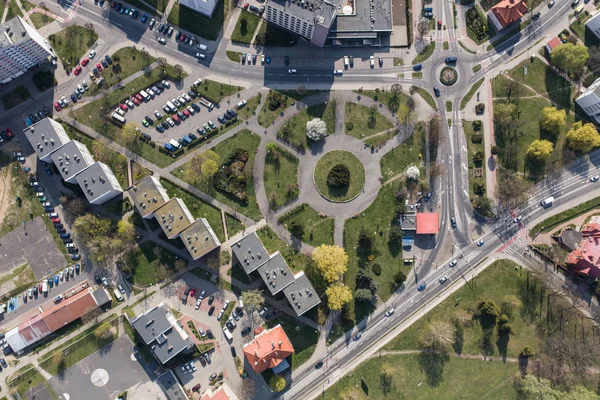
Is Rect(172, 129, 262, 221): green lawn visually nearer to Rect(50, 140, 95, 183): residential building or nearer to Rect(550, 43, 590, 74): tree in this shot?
Rect(50, 140, 95, 183): residential building

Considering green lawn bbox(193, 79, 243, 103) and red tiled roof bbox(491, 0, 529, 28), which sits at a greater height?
green lawn bbox(193, 79, 243, 103)

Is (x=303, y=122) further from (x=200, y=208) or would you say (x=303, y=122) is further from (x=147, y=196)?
(x=147, y=196)

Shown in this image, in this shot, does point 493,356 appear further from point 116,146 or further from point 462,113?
point 116,146

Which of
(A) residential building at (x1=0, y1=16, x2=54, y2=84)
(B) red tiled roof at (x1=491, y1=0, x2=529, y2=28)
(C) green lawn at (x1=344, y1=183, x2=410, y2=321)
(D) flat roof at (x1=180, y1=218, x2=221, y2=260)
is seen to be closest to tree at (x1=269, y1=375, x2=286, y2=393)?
(C) green lawn at (x1=344, y1=183, x2=410, y2=321)

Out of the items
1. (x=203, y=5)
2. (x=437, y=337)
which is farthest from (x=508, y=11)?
(x=437, y=337)

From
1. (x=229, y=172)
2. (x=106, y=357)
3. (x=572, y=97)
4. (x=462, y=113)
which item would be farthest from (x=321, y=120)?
(x=106, y=357)

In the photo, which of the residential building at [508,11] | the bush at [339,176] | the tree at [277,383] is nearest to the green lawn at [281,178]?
the bush at [339,176]

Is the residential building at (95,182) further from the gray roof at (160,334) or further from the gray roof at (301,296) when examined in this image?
the gray roof at (301,296)
